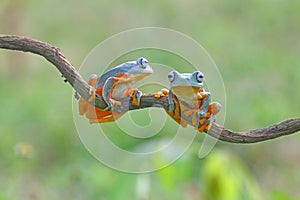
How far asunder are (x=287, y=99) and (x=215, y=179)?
2.09m

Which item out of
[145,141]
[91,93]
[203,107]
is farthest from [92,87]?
[145,141]

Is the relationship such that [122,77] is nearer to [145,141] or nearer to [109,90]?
[109,90]

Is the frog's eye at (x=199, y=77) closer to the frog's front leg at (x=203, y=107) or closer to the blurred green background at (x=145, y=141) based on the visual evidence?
the frog's front leg at (x=203, y=107)

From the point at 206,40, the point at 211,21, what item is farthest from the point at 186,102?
the point at 211,21

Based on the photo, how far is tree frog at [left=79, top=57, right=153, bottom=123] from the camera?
0.71m

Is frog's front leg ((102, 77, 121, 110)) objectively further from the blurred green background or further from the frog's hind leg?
the blurred green background

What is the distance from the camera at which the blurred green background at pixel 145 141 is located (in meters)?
1.99

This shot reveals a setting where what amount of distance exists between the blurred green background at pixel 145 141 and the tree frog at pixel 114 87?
1019 mm

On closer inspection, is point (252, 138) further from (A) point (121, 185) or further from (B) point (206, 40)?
(B) point (206, 40)

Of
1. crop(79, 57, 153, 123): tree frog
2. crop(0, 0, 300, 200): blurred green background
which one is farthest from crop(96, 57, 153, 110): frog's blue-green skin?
crop(0, 0, 300, 200): blurred green background

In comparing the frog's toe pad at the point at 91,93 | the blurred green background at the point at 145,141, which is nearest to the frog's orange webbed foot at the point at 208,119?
the frog's toe pad at the point at 91,93

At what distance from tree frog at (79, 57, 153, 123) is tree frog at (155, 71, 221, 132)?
34 mm

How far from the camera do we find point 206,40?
490 cm

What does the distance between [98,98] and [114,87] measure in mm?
20
